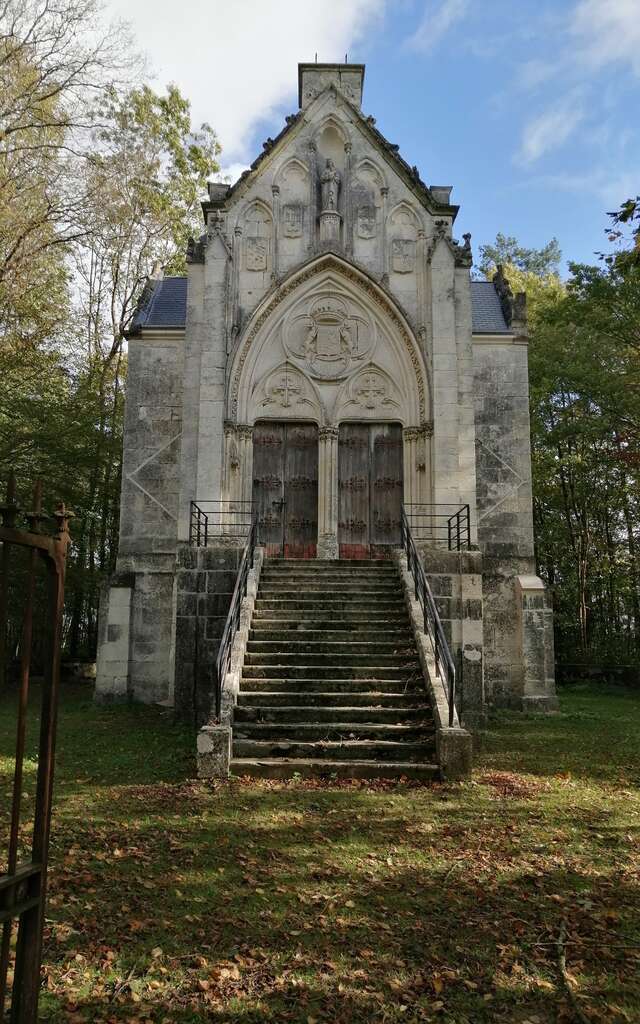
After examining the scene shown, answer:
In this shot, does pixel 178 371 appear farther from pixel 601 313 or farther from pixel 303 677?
pixel 601 313

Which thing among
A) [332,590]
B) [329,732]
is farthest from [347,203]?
[329,732]

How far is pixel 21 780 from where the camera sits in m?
3.08

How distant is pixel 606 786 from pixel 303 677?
12.7 ft

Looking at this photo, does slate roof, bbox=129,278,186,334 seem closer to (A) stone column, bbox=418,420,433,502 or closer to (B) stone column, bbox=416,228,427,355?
(B) stone column, bbox=416,228,427,355

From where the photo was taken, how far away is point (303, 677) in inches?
398

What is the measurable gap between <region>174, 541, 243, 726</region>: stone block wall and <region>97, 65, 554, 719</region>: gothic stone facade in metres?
2.32

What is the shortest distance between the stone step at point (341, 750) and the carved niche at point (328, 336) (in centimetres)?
871

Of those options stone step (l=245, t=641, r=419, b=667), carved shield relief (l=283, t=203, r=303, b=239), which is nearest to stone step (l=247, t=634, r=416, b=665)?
stone step (l=245, t=641, r=419, b=667)

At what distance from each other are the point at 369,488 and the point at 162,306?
6.94 metres

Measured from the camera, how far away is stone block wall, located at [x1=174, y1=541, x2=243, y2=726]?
11.8 metres

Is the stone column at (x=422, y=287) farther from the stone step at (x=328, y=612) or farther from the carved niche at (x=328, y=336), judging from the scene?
the stone step at (x=328, y=612)

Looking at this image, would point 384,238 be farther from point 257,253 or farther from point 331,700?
point 331,700

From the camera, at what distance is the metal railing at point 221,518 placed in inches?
555

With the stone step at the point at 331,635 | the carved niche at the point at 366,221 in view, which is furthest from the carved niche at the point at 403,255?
the stone step at the point at 331,635
